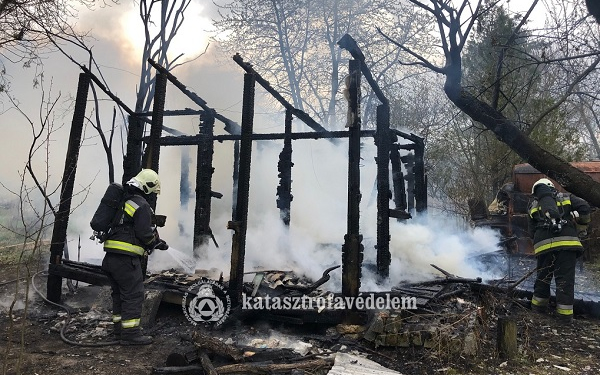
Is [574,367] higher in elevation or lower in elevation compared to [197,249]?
lower

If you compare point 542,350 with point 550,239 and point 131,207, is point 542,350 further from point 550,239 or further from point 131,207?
point 131,207

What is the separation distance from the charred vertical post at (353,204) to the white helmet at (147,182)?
106 inches

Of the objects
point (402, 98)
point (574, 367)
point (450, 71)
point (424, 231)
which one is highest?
point (402, 98)

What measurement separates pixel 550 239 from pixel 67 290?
8.21 meters

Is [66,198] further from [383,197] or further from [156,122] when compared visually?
[383,197]

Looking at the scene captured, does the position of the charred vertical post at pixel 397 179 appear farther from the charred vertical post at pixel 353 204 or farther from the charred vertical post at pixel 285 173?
the charred vertical post at pixel 353 204

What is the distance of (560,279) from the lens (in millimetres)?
6324

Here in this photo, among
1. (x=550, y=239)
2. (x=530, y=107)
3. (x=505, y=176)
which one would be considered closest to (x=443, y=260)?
(x=550, y=239)

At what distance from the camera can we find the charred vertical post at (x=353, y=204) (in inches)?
221

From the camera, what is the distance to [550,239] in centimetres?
647

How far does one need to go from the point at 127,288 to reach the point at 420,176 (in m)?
6.49

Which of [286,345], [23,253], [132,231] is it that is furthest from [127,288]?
[286,345]

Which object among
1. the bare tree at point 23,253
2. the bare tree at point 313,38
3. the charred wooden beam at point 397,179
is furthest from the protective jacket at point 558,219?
the bare tree at point 313,38

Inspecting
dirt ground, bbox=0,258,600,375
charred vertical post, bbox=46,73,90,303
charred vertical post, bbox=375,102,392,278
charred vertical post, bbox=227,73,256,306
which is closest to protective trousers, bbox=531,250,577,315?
dirt ground, bbox=0,258,600,375
